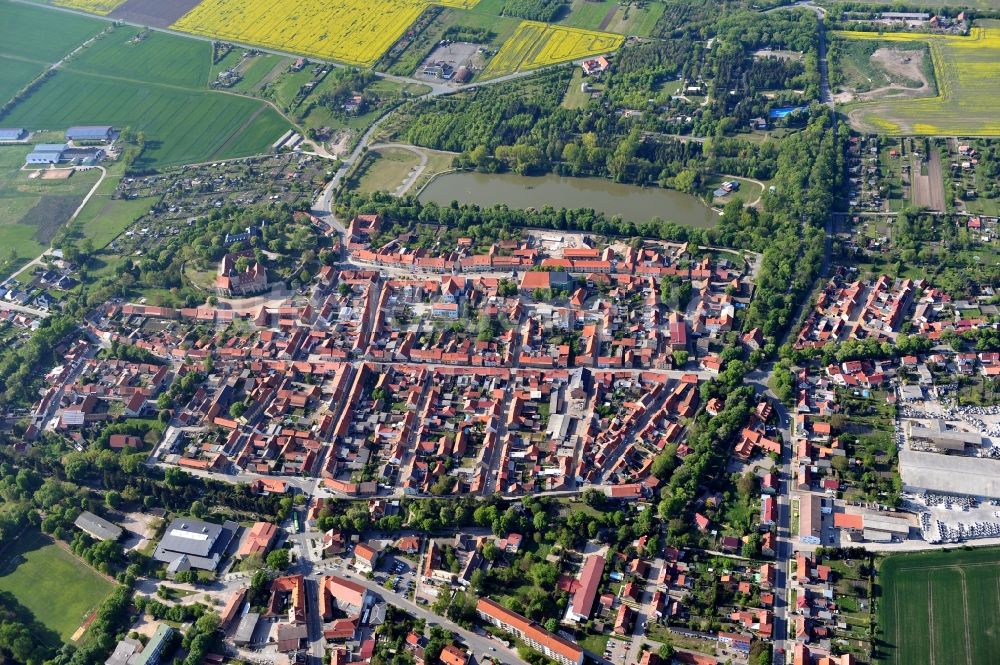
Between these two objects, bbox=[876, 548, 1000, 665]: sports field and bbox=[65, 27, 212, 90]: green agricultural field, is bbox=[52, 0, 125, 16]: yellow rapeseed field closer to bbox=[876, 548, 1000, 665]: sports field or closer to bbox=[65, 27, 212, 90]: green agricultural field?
bbox=[65, 27, 212, 90]: green agricultural field

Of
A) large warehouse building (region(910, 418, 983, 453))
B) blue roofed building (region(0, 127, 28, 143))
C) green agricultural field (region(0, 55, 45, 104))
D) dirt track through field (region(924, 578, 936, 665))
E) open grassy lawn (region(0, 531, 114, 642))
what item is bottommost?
open grassy lawn (region(0, 531, 114, 642))

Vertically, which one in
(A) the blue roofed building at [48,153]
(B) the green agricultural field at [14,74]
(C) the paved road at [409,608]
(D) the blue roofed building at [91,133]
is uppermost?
(B) the green agricultural field at [14,74]

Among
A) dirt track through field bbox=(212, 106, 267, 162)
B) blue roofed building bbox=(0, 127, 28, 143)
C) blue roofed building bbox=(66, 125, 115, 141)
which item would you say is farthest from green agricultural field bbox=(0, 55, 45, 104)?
dirt track through field bbox=(212, 106, 267, 162)

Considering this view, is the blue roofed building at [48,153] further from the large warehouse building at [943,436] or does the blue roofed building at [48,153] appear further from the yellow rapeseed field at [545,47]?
the large warehouse building at [943,436]

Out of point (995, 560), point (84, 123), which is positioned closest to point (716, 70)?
point (995, 560)

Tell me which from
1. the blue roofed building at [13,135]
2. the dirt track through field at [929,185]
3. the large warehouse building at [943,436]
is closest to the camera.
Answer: the large warehouse building at [943,436]

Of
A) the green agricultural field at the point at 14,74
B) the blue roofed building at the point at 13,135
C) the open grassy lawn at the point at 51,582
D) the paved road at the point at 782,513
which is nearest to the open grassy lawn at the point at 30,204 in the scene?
the blue roofed building at the point at 13,135
